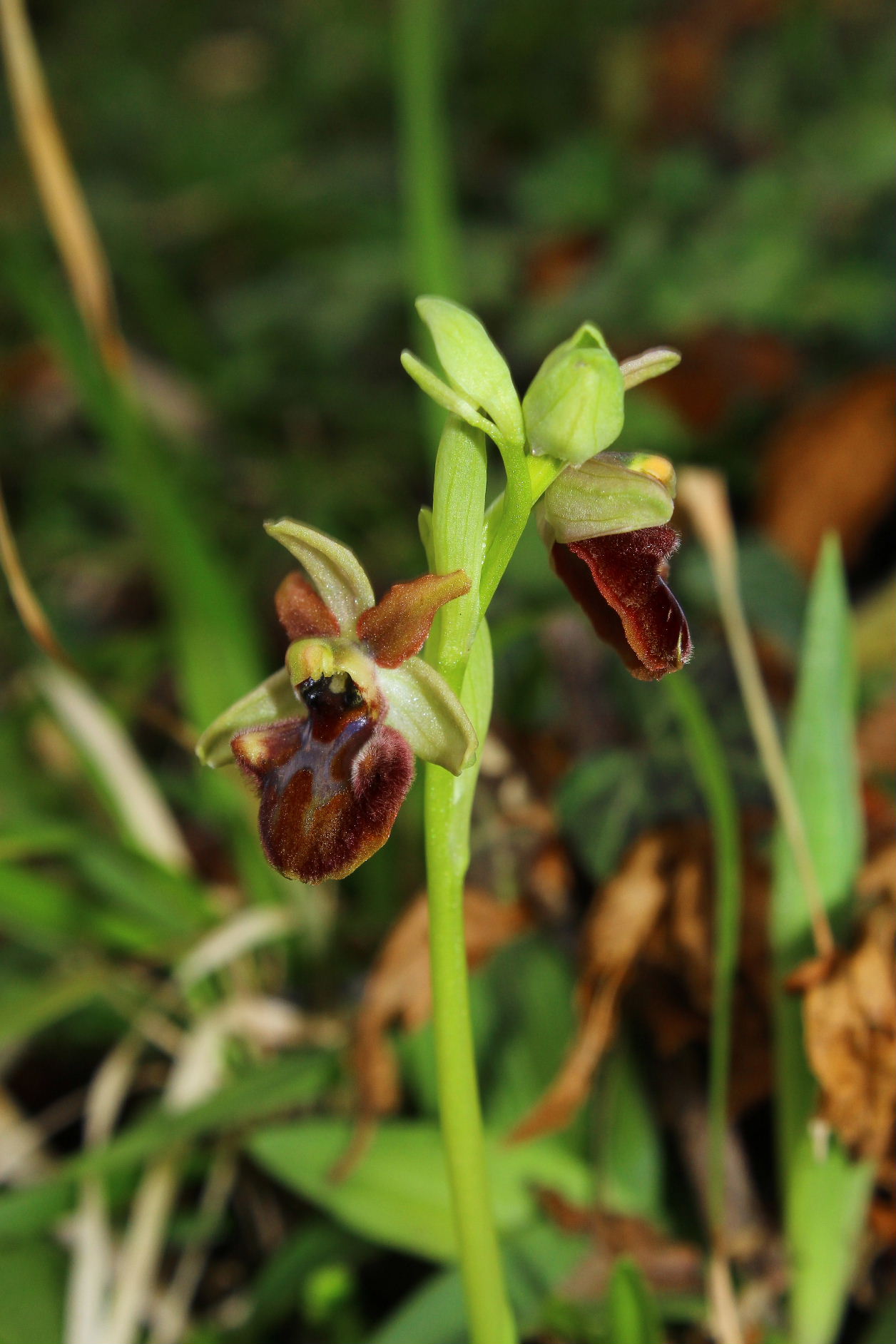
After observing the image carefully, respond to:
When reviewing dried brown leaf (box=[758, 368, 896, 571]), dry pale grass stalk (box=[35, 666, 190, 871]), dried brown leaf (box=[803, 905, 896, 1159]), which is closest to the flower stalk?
dried brown leaf (box=[803, 905, 896, 1159])

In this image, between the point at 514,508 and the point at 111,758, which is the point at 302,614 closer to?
the point at 514,508

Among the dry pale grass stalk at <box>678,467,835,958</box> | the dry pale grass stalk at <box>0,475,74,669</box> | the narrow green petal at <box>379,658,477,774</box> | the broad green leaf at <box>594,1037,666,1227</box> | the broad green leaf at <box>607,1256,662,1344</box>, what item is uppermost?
the narrow green petal at <box>379,658,477,774</box>

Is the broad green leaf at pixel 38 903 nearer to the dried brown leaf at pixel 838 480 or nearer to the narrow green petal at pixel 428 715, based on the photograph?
the narrow green petal at pixel 428 715

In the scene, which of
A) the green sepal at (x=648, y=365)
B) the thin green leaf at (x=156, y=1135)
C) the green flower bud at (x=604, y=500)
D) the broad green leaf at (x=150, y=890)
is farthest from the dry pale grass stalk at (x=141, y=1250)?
the green sepal at (x=648, y=365)

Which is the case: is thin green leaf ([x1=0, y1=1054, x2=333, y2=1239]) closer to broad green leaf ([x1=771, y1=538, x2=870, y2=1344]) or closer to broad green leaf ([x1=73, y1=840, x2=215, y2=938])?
broad green leaf ([x1=73, y1=840, x2=215, y2=938])

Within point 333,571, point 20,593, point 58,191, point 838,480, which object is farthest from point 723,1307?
point 58,191

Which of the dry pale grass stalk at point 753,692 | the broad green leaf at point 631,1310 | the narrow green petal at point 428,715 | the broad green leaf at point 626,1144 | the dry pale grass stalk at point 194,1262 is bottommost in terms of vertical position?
the dry pale grass stalk at point 194,1262

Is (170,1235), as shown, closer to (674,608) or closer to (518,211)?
(674,608)
